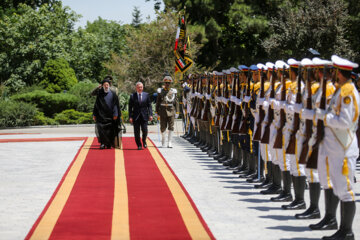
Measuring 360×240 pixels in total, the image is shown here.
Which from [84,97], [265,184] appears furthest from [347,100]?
[84,97]

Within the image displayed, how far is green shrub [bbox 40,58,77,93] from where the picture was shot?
42844 mm

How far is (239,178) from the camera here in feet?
43.3

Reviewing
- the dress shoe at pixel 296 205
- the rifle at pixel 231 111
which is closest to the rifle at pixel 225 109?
the rifle at pixel 231 111

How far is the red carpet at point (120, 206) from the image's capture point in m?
8.08

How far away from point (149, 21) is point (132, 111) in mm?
21331

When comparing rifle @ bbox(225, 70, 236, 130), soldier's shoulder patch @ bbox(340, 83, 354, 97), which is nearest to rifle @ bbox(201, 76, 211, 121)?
rifle @ bbox(225, 70, 236, 130)

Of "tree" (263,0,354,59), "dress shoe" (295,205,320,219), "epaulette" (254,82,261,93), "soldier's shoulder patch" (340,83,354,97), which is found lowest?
"dress shoe" (295,205,320,219)

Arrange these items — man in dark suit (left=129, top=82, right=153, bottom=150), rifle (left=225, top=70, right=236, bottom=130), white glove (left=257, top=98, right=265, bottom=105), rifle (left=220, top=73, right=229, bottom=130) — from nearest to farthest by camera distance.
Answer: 1. white glove (left=257, top=98, right=265, bottom=105)
2. rifle (left=225, top=70, right=236, bottom=130)
3. rifle (left=220, top=73, right=229, bottom=130)
4. man in dark suit (left=129, top=82, right=153, bottom=150)

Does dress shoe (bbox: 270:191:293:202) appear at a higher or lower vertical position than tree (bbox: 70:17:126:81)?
lower

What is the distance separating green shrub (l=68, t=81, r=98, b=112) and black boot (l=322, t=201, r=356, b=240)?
3030cm

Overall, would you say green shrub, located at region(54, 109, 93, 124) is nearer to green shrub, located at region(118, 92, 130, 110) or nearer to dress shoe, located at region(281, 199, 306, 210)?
green shrub, located at region(118, 92, 130, 110)

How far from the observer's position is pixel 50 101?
1453 inches

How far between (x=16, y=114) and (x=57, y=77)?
33.2ft

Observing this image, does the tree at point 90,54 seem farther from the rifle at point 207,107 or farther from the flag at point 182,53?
the rifle at point 207,107
